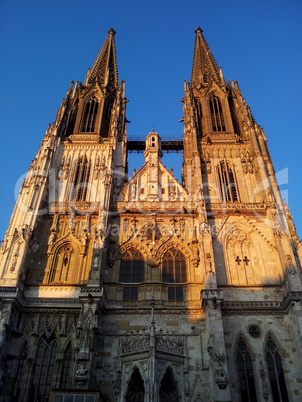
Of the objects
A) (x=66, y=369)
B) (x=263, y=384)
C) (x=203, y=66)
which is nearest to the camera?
(x=263, y=384)

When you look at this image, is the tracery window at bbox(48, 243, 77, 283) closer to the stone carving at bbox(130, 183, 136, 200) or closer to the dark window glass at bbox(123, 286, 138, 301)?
the dark window glass at bbox(123, 286, 138, 301)

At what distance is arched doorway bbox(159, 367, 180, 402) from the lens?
18.7 meters

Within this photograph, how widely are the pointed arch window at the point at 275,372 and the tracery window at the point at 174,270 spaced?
5654mm

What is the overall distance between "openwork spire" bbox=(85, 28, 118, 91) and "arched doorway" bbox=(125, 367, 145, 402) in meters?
29.3

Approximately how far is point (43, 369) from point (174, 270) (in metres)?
9.43

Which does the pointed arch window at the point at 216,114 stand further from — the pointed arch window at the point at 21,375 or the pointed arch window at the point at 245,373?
the pointed arch window at the point at 21,375

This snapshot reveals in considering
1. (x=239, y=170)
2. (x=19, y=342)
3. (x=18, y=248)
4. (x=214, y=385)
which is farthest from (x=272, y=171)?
(x=19, y=342)

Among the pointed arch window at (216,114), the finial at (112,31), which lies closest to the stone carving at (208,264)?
the pointed arch window at (216,114)

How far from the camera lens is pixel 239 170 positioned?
2956 cm

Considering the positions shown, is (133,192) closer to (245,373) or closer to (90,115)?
(90,115)

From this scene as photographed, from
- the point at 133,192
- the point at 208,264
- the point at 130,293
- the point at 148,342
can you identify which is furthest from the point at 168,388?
the point at 133,192

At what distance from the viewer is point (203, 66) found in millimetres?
42594

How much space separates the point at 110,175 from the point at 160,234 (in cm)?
609

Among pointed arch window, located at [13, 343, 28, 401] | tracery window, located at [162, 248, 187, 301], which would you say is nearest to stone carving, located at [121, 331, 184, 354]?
tracery window, located at [162, 248, 187, 301]
